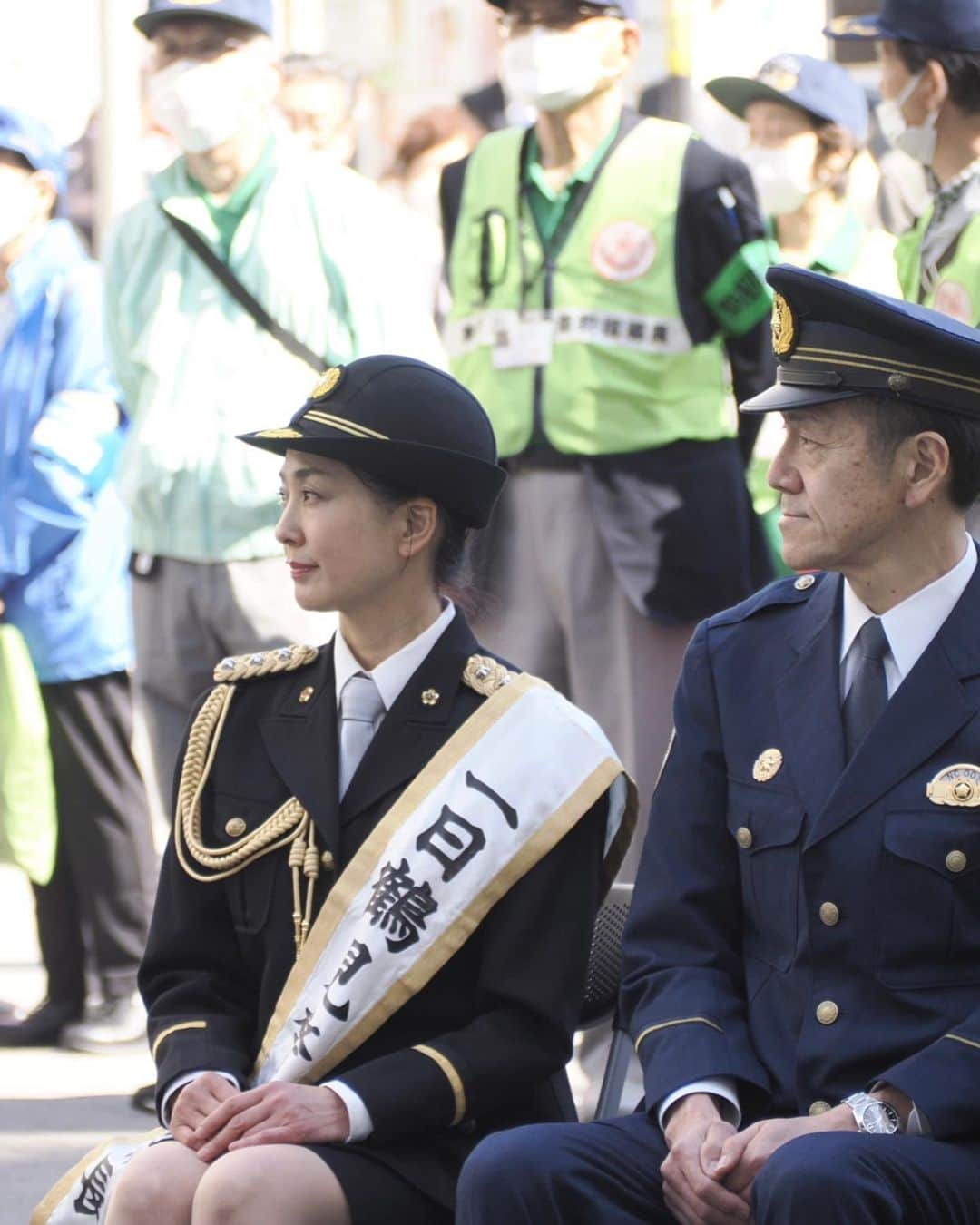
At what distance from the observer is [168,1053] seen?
391 cm

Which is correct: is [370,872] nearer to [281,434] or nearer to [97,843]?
[281,434]

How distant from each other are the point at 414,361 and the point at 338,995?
1041 millimetres

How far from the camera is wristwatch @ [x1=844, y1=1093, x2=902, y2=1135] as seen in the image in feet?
11.1

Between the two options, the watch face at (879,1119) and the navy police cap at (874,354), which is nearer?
the watch face at (879,1119)

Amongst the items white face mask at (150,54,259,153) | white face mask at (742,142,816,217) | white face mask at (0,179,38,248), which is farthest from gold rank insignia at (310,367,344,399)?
white face mask at (742,142,816,217)

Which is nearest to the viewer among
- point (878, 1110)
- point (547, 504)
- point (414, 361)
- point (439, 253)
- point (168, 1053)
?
point (878, 1110)

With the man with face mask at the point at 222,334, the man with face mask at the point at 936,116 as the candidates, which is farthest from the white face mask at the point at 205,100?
the man with face mask at the point at 936,116

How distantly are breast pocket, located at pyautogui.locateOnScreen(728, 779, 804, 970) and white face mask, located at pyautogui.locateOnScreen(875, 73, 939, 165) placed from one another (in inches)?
93.8

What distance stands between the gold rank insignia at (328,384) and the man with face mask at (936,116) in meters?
1.70

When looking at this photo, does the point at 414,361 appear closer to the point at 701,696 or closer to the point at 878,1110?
the point at 701,696

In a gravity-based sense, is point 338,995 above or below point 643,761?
above

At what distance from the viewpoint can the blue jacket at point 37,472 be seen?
21.7 feet

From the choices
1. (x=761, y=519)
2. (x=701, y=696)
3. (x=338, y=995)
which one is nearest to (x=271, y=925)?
(x=338, y=995)

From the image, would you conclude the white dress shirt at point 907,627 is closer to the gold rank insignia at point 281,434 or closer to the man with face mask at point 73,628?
the gold rank insignia at point 281,434
